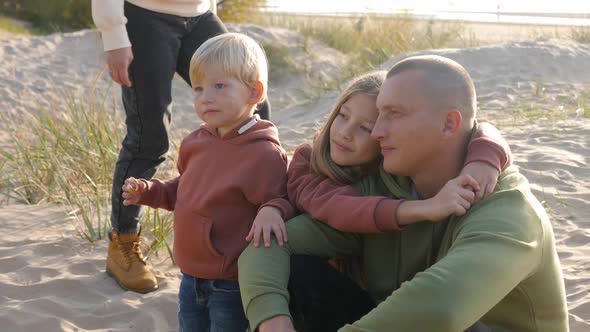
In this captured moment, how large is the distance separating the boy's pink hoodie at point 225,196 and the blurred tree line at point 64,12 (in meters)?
11.6

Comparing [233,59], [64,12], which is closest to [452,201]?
[233,59]

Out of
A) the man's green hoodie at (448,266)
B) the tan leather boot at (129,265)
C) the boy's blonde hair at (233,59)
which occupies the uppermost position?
the boy's blonde hair at (233,59)

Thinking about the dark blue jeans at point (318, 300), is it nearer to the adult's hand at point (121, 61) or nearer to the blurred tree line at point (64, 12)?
the adult's hand at point (121, 61)

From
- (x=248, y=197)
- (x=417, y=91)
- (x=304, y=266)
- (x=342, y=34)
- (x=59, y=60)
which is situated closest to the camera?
(x=417, y=91)

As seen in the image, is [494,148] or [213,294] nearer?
[494,148]

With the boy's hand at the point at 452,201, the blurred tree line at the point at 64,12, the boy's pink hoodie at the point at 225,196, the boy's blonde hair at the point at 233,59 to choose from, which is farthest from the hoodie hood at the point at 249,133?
the blurred tree line at the point at 64,12

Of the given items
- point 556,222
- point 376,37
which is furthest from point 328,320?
point 376,37

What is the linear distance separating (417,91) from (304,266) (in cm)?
58

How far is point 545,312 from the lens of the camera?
7.17ft

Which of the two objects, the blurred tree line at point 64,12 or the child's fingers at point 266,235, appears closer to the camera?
the child's fingers at point 266,235

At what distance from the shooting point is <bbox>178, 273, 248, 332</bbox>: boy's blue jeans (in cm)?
251

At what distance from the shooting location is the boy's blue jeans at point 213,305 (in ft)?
8.24

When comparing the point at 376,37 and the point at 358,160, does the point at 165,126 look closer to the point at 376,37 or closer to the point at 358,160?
the point at 358,160

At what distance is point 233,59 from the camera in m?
2.53
